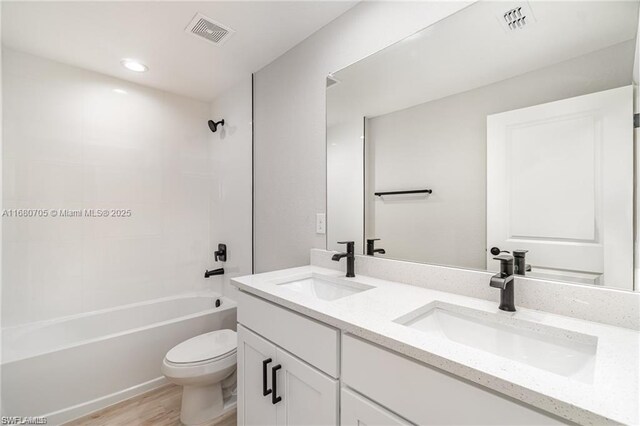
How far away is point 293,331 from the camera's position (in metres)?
1.04

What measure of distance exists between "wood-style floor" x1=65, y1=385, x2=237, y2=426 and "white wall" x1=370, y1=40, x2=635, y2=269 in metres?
1.66

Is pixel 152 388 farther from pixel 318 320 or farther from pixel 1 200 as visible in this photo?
pixel 318 320

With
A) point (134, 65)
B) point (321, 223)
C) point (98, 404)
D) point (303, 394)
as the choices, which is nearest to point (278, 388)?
point (303, 394)

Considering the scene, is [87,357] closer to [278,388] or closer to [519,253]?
[278,388]

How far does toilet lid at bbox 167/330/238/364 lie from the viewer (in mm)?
1723

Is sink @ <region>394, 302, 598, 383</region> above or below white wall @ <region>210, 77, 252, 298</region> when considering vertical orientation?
below

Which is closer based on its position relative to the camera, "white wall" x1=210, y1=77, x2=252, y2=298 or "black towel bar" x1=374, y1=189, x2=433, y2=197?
"black towel bar" x1=374, y1=189, x2=433, y2=197

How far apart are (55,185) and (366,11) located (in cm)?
250

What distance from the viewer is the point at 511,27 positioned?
3.43 ft

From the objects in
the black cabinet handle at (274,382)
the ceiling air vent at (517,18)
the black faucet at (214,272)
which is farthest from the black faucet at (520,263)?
the black faucet at (214,272)

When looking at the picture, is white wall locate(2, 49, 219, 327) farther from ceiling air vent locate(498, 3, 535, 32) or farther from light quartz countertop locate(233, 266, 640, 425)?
ceiling air vent locate(498, 3, 535, 32)

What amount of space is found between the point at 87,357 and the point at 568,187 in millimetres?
2731

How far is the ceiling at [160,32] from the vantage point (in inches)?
60.6

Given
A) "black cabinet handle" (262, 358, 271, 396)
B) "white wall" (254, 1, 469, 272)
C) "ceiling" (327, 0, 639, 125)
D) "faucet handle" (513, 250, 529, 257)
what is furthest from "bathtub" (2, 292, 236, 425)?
"faucet handle" (513, 250, 529, 257)
